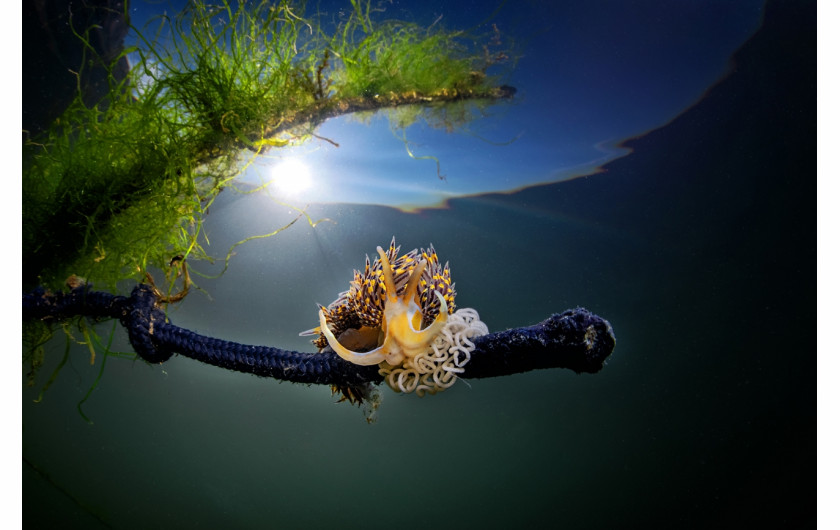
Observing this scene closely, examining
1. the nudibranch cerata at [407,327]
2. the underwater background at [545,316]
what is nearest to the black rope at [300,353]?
the nudibranch cerata at [407,327]

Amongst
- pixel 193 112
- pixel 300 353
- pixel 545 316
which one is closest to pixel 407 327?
pixel 300 353

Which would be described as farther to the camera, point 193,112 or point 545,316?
point 545,316

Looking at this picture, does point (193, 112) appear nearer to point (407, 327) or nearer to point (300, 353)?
point (300, 353)

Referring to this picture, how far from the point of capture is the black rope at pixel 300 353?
2.40 ft

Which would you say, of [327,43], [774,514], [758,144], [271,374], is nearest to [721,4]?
[758,144]

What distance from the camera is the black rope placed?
732mm

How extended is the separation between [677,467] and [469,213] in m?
1.62

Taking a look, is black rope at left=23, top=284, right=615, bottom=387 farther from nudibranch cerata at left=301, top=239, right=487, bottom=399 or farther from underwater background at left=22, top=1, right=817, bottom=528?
underwater background at left=22, top=1, right=817, bottom=528

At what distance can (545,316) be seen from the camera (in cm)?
165

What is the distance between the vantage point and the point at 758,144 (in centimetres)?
162

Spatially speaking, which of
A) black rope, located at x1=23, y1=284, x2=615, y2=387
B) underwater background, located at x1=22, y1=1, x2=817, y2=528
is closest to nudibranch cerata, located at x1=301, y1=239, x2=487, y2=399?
black rope, located at x1=23, y1=284, x2=615, y2=387

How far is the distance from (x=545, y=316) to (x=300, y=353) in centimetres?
109

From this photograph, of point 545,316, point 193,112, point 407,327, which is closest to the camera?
point 407,327

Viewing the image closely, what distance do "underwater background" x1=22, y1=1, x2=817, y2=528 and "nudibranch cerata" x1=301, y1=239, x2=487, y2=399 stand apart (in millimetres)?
601
